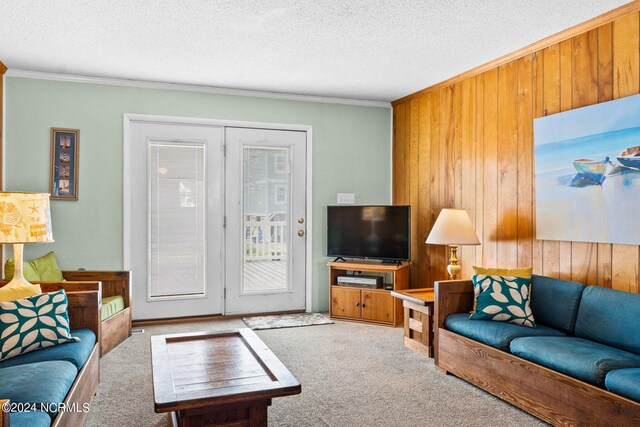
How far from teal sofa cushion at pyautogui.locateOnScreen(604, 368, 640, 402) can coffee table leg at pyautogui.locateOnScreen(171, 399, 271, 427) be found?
64.1 inches

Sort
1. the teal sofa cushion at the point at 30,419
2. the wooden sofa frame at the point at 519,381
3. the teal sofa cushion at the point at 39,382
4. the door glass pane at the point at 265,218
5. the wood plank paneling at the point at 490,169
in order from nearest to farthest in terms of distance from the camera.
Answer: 1. the teal sofa cushion at the point at 30,419
2. the teal sofa cushion at the point at 39,382
3. the wooden sofa frame at the point at 519,381
4. the wood plank paneling at the point at 490,169
5. the door glass pane at the point at 265,218

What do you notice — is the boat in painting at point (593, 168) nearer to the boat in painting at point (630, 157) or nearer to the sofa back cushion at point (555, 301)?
the boat in painting at point (630, 157)

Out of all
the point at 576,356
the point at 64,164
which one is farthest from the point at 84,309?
the point at 576,356

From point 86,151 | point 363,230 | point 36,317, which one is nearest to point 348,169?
point 363,230

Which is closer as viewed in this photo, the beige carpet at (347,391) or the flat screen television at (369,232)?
the beige carpet at (347,391)

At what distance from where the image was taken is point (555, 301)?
3.26 meters

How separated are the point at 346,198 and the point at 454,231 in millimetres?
1814

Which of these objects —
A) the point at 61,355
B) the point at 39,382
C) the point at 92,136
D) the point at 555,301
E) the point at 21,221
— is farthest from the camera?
the point at 92,136

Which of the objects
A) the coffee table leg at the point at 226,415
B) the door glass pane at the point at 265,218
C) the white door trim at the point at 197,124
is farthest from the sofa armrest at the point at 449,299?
the door glass pane at the point at 265,218

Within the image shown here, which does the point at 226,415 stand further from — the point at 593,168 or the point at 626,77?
the point at 626,77

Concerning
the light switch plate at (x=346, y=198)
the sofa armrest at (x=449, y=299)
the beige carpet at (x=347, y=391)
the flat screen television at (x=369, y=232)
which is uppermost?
the light switch plate at (x=346, y=198)

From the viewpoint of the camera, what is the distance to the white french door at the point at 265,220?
17.1 feet

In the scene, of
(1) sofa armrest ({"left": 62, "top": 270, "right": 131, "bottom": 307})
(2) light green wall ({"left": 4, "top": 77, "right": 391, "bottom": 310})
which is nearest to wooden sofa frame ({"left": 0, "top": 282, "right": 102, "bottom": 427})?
(1) sofa armrest ({"left": 62, "top": 270, "right": 131, "bottom": 307})

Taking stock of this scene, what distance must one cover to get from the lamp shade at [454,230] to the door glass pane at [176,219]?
8.07 ft
